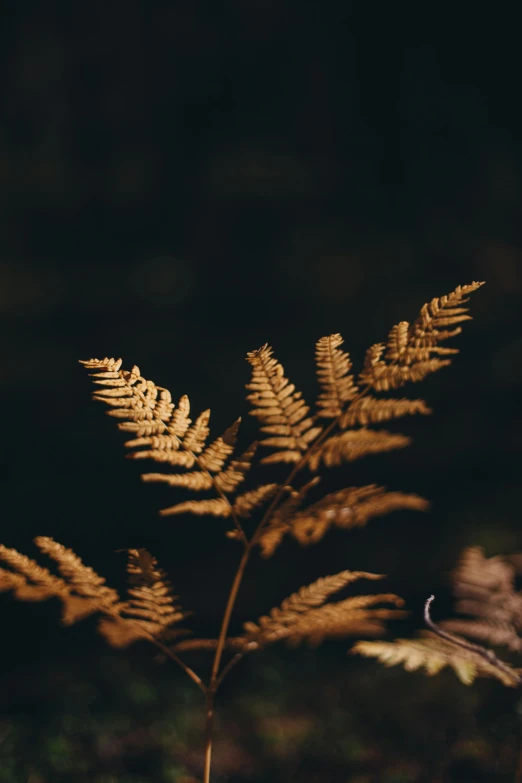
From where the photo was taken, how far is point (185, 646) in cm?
91

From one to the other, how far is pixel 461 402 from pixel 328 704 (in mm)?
1694

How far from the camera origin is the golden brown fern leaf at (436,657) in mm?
783

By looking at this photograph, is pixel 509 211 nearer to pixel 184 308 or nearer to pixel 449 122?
pixel 449 122

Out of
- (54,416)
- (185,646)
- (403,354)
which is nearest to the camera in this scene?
(403,354)

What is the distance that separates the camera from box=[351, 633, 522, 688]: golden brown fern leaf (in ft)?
2.57

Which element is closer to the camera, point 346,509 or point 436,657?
point 346,509

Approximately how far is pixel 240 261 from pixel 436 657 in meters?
2.35

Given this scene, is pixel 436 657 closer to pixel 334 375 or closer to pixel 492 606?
pixel 492 606

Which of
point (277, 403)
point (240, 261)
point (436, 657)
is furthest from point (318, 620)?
point (240, 261)

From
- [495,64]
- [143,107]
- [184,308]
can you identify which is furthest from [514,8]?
[184,308]

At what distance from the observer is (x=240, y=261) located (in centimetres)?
288

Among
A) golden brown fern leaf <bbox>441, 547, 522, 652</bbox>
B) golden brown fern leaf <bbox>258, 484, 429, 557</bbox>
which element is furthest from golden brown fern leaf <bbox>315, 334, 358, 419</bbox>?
golden brown fern leaf <bbox>441, 547, 522, 652</bbox>

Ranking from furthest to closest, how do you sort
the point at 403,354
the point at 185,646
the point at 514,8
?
the point at 514,8, the point at 185,646, the point at 403,354

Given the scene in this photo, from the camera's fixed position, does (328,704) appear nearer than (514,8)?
Yes
